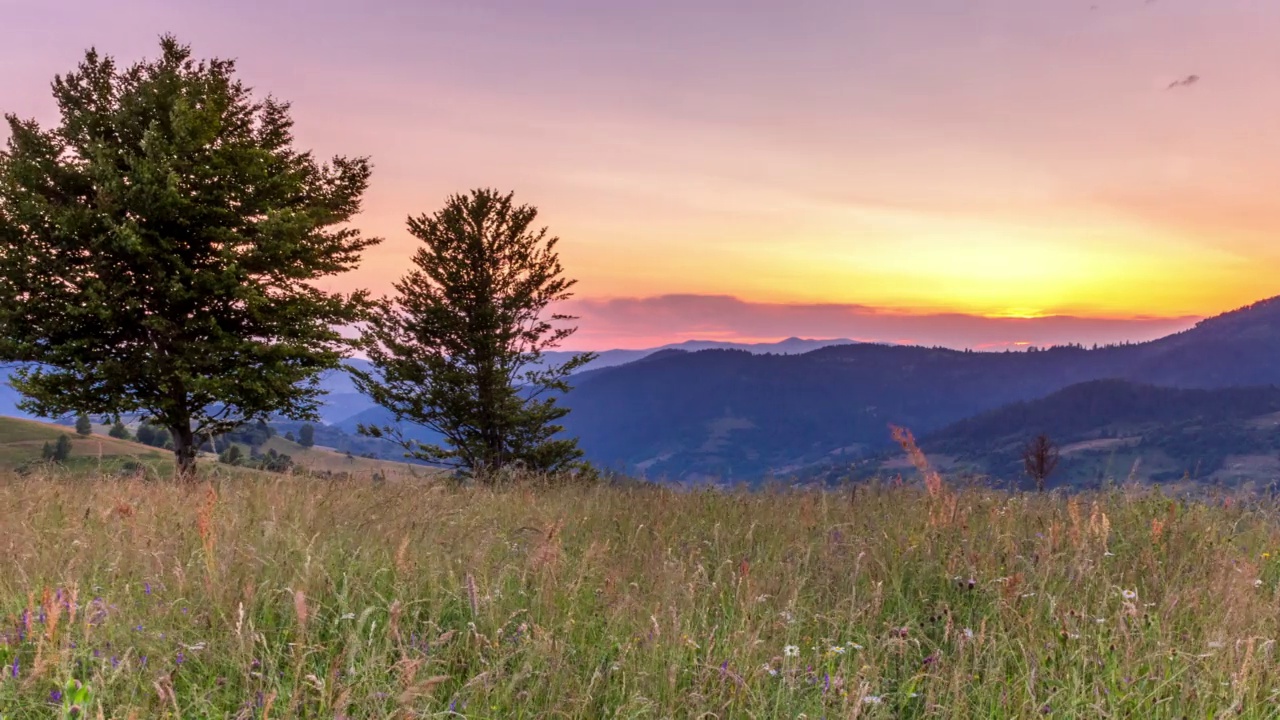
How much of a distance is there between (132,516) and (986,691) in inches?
244

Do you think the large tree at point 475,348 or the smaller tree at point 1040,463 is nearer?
the smaller tree at point 1040,463

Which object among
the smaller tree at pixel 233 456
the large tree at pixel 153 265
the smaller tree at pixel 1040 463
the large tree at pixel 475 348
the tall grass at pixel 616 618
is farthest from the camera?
the large tree at pixel 475 348

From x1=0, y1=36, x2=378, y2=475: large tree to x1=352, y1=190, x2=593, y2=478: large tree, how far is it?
10.4m

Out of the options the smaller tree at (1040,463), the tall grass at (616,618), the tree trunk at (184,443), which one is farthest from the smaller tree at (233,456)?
the smaller tree at (1040,463)

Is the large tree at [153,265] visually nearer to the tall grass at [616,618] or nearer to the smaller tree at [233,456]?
the smaller tree at [233,456]

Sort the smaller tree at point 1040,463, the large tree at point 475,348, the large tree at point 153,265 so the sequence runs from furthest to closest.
→ the large tree at point 475,348
the large tree at point 153,265
the smaller tree at point 1040,463

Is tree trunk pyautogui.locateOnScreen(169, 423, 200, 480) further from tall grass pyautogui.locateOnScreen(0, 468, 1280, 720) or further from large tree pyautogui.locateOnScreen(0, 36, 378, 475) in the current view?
tall grass pyautogui.locateOnScreen(0, 468, 1280, 720)

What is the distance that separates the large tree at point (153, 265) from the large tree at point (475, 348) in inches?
409

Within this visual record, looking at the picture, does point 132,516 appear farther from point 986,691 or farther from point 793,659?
point 986,691

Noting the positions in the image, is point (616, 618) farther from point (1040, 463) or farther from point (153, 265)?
point (1040, 463)

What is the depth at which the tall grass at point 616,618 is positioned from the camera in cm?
362

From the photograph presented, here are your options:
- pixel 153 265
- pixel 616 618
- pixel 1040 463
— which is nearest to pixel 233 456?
pixel 153 265

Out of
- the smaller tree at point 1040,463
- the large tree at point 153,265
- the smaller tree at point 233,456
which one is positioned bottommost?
the smaller tree at point 1040,463

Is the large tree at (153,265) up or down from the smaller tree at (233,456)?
up
